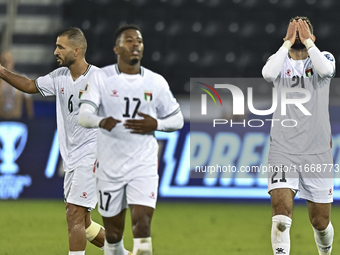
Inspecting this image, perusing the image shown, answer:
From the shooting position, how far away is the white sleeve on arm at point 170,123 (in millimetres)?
4828

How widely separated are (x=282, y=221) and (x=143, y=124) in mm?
1637

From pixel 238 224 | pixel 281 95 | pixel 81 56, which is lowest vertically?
pixel 238 224

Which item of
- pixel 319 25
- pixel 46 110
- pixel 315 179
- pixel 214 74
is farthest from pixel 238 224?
pixel 319 25

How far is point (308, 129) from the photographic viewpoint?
5.73m

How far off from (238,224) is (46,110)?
5714mm

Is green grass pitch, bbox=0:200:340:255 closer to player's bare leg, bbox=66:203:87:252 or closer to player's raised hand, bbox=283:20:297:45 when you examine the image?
player's bare leg, bbox=66:203:87:252

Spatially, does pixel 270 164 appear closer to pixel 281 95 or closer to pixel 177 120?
pixel 281 95

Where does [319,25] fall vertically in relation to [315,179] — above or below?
above

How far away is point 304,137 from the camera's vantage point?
18.8 ft

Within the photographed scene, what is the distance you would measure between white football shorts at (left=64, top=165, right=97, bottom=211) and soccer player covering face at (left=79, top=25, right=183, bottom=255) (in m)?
1.00

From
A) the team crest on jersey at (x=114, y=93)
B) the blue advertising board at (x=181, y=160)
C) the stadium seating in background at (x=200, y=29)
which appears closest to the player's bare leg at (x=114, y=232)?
the team crest on jersey at (x=114, y=93)

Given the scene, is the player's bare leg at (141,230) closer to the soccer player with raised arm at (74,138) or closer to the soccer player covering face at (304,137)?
the soccer player with raised arm at (74,138)

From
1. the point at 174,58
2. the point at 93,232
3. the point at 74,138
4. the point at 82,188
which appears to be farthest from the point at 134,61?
the point at 174,58

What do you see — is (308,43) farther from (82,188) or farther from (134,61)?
(82,188)
